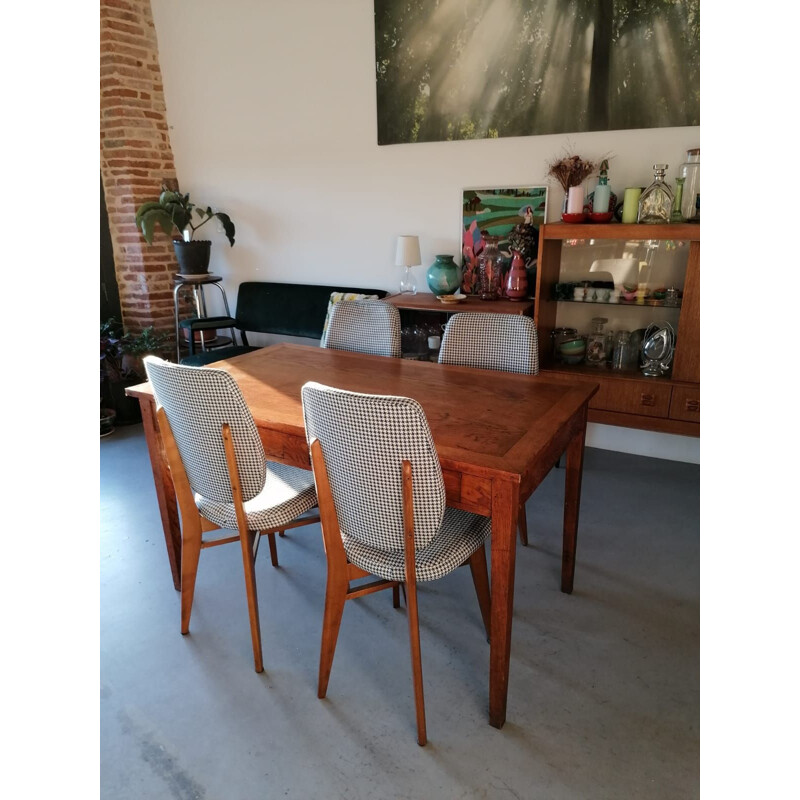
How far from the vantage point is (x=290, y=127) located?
391 cm

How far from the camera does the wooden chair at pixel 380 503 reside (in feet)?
4.33

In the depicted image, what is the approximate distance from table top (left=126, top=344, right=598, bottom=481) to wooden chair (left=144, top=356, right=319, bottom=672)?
170 millimetres

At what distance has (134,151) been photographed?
418cm

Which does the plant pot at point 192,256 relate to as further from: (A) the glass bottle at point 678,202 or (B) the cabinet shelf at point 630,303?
(A) the glass bottle at point 678,202

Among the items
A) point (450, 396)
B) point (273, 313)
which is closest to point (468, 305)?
point (450, 396)

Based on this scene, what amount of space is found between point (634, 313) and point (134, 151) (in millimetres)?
3789

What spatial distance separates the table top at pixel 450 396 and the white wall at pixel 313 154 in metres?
Answer: 1.57

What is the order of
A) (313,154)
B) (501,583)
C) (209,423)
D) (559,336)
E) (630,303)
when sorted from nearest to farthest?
(501,583) < (209,423) < (630,303) < (559,336) < (313,154)

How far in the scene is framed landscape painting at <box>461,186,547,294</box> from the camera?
325cm

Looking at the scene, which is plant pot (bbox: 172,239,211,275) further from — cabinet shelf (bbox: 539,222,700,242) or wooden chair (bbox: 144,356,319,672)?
wooden chair (bbox: 144,356,319,672)

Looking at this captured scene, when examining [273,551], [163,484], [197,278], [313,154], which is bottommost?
[273,551]

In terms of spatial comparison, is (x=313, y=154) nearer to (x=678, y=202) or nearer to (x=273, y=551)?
(x=678, y=202)
